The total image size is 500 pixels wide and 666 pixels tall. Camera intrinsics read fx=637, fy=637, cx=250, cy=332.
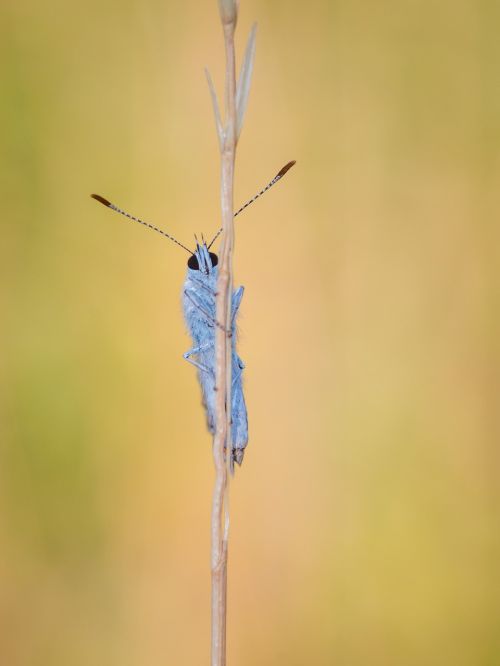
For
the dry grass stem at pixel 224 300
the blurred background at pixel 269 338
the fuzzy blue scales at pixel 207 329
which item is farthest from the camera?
the blurred background at pixel 269 338

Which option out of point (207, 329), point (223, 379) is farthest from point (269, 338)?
point (223, 379)

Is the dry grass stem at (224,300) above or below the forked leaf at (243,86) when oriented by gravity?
below

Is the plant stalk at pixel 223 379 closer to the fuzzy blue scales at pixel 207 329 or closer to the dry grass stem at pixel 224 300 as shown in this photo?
the dry grass stem at pixel 224 300

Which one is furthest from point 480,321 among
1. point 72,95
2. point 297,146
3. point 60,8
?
point 60,8

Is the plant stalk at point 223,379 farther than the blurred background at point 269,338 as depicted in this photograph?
No

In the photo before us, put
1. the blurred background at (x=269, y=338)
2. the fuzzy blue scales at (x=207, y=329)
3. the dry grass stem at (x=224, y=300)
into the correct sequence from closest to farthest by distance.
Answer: the dry grass stem at (x=224, y=300)
the fuzzy blue scales at (x=207, y=329)
the blurred background at (x=269, y=338)

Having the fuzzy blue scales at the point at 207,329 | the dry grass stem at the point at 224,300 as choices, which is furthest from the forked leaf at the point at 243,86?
the fuzzy blue scales at the point at 207,329
